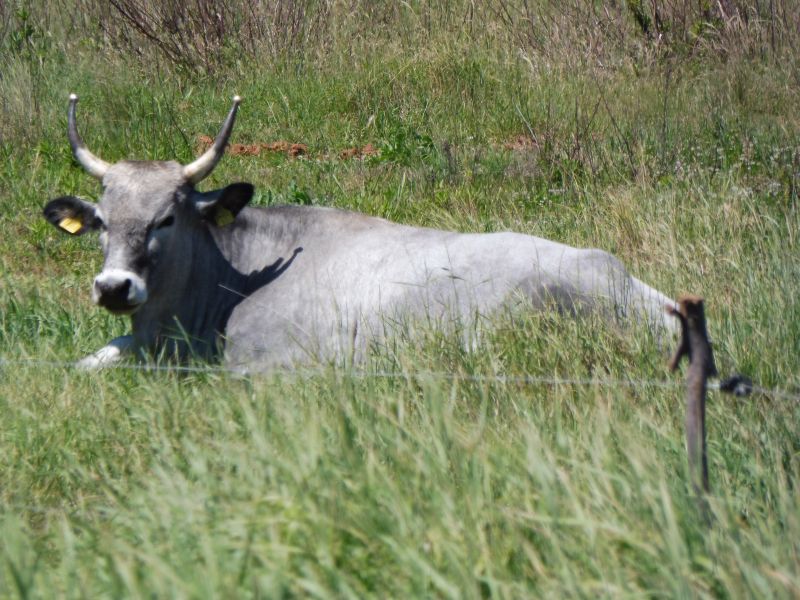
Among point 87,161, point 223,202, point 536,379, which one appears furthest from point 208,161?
point 536,379

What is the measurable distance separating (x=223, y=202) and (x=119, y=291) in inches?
38.7

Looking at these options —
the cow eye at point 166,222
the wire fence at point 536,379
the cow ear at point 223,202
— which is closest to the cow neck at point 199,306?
the cow ear at point 223,202

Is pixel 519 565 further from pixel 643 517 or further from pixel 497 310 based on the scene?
pixel 497 310

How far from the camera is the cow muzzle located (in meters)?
5.11

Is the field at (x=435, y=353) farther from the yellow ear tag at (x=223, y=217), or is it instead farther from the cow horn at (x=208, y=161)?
the cow horn at (x=208, y=161)

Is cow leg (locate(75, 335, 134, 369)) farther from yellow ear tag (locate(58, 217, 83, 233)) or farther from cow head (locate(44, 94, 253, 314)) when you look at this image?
yellow ear tag (locate(58, 217, 83, 233))

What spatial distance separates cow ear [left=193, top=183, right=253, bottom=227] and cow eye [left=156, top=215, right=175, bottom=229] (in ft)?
0.84

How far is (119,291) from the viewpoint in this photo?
5148 millimetres

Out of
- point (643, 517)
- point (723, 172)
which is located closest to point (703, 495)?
point (643, 517)

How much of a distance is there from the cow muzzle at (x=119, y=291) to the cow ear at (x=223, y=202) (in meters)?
0.74

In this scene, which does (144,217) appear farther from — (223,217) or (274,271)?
(274,271)

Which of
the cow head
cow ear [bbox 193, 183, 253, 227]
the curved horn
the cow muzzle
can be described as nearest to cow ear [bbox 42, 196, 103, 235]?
the cow head

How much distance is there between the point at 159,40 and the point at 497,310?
7531mm

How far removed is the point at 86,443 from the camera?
13.1 ft
